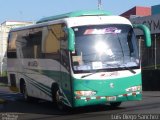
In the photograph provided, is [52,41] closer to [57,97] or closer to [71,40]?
[57,97]

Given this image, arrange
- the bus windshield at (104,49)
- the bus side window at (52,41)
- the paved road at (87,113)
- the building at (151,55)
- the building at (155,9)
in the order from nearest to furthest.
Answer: the paved road at (87,113) → the bus windshield at (104,49) → the bus side window at (52,41) → the building at (151,55) → the building at (155,9)

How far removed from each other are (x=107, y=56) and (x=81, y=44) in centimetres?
91

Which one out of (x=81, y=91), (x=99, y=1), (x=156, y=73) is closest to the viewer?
(x=81, y=91)

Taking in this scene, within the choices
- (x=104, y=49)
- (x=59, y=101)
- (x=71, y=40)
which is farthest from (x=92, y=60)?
(x=59, y=101)

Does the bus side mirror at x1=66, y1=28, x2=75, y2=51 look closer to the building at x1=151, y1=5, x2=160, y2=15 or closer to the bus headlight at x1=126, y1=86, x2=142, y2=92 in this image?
the bus headlight at x1=126, y1=86, x2=142, y2=92

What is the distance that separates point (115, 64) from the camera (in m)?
15.4

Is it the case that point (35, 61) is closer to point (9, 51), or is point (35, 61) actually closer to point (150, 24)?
point (9, 51)

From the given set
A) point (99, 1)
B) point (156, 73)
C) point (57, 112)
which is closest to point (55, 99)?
point (57, 112)

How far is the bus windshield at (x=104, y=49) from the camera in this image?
15.1 m

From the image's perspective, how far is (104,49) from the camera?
50.1ft

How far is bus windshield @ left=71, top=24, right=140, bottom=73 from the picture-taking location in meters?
15.1

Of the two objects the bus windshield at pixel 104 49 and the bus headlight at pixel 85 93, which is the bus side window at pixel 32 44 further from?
the bus headlight at pixel 85 93

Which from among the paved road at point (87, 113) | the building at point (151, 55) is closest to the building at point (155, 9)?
the building at point (151, 55)

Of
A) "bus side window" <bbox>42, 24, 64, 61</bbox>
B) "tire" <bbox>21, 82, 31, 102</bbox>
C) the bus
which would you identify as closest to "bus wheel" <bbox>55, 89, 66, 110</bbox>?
the bus
